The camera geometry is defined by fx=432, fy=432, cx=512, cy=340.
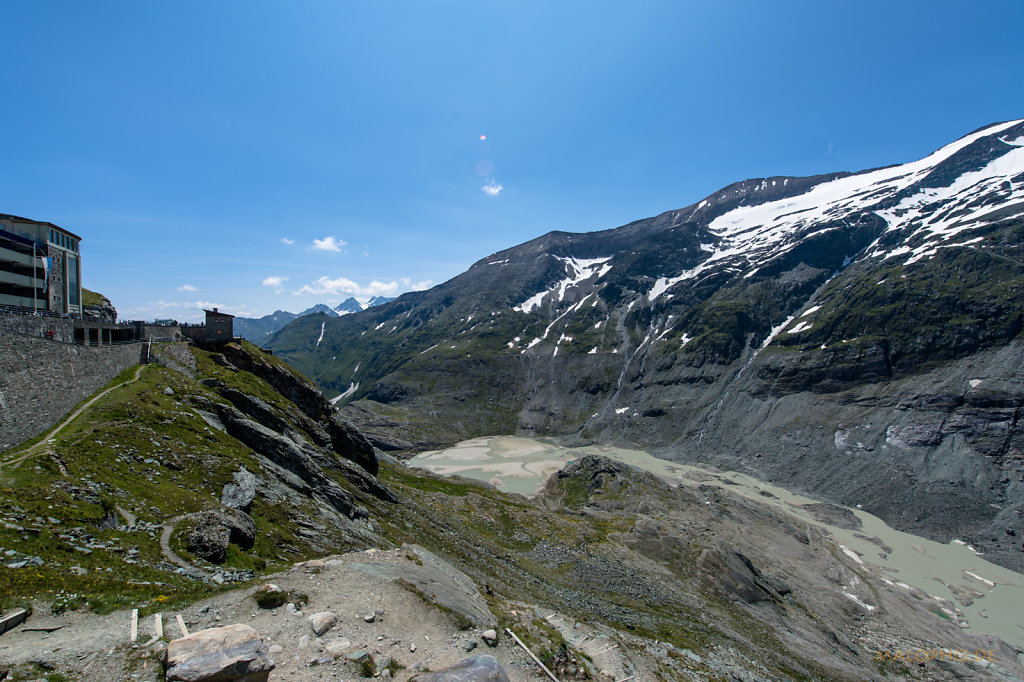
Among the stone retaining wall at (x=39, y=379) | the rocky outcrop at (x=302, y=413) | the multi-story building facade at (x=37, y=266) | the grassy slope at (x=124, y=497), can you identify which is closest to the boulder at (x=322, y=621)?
the grassy slope at (x=124, y=497)

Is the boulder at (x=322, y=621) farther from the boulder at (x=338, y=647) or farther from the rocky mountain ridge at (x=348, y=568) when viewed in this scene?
the boulder at (x=338, y=647)

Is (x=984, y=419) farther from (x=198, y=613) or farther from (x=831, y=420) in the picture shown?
(x=198, y=613)

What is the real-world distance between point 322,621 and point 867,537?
10508 cm

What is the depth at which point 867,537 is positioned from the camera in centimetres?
8325

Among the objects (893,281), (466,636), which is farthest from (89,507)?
(893,281)

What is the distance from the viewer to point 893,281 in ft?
Answer: 523

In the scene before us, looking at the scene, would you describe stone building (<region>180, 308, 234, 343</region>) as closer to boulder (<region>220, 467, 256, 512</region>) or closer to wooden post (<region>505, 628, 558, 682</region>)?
boulder (<region>220, 467, 256, 512</region>)

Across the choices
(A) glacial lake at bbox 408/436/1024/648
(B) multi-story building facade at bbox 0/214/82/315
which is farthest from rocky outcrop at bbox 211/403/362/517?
(A) glacial lake at bbox 408/436/1024/648

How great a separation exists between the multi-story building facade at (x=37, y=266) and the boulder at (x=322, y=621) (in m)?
55.1

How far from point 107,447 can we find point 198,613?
1614 cm

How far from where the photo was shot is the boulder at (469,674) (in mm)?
13086

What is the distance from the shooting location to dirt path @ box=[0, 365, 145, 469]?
21294mm

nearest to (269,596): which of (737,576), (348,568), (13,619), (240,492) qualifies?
(348,568)

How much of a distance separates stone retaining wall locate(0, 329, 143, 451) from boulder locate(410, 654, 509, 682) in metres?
27.9
